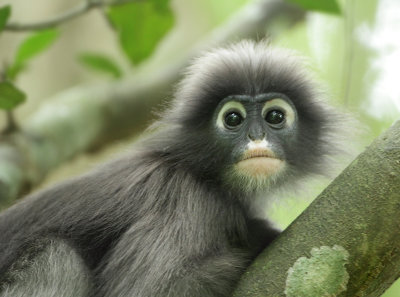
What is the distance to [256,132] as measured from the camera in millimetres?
3479

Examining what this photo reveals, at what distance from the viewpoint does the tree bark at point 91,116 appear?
534 centimetres

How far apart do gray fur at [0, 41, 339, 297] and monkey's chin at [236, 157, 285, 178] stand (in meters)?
0.08

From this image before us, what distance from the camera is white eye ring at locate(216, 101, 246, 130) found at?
360 cm

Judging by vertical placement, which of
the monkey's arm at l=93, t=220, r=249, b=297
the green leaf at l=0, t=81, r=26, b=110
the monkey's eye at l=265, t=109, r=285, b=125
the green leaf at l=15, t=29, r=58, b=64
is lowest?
the monkey's arm at l=93, t=220, r=249, b=297

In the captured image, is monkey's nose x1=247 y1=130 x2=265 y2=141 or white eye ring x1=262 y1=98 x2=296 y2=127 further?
white eye ring x1=262 y1=98 x2=296 y2=127

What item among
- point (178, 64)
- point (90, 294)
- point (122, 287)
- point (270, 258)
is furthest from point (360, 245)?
A: point (178, 64)

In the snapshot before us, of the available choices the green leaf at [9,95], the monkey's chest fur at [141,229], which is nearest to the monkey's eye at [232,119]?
the monkey's chest fur at [141,229]

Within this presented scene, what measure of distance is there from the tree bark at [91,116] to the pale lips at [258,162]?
1.80 metres

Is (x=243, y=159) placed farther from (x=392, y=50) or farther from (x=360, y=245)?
(x=392, y=50)

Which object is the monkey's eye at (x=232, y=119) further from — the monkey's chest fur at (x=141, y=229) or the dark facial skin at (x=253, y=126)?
the monkey's chest fur at (x=141, y=229)

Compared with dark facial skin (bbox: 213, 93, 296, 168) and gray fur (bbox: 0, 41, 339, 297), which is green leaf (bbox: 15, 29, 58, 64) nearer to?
gray fur (bbox: 0, 41, 339, 297)

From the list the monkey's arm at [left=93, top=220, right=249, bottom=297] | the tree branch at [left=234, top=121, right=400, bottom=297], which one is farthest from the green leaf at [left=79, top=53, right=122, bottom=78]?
the tree branch at [left=234, top=121, right=400, bottom=297]

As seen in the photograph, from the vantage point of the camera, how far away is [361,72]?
5.62m

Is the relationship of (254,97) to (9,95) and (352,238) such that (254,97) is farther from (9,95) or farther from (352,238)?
(9,95)
